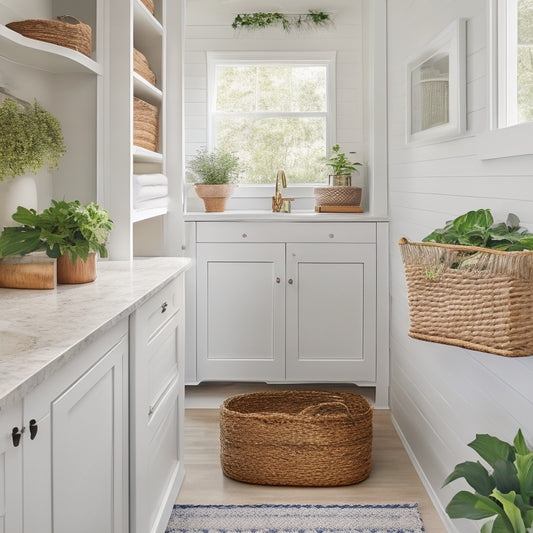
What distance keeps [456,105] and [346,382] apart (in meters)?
2.19

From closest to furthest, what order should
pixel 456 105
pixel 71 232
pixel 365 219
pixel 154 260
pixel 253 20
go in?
pixel 71 232, pixel 456 105, pixel 154 260, pixel 365 219, pixel 253 20

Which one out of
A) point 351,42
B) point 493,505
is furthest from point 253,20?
point 493,505

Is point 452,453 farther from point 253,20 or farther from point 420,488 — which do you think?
point 253,20

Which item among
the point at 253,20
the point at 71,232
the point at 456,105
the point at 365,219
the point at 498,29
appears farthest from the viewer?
the point at 253,20

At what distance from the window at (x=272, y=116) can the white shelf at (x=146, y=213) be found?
3.99 ft

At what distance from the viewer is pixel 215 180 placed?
459 cm

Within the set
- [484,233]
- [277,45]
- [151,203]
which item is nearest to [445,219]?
[484,233]

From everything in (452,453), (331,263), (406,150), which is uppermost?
(406,150)

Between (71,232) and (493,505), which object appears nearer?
(493,505)

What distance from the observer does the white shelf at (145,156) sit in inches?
127

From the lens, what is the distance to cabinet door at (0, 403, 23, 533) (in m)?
1.14

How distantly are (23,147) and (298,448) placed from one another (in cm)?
165

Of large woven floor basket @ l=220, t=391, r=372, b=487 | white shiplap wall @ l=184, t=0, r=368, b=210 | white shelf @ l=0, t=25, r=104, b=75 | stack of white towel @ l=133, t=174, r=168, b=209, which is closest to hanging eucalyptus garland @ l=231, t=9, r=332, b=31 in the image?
white shiplap wall @ l=184, t=0, r=368, b=210

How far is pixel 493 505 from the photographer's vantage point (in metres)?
1.56
